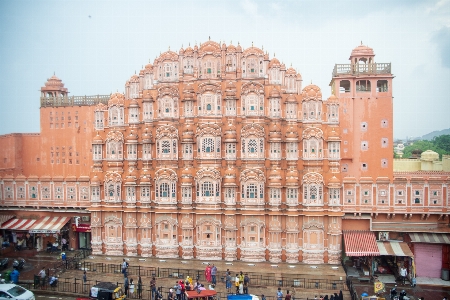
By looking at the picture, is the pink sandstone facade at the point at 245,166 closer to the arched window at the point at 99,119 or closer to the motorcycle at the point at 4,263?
the arched window at the point at 99,119

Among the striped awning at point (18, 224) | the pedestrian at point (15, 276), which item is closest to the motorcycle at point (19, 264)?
the pedestrian at point (15, 276)

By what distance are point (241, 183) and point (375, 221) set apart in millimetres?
12781

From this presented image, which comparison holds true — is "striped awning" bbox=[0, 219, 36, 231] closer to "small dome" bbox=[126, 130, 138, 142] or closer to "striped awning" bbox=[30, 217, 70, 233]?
"striped awning" bbox=[30, 217, 70, 233]

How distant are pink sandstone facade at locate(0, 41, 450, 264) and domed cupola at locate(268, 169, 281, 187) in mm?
94

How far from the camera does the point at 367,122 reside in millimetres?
40500

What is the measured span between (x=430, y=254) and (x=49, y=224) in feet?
121

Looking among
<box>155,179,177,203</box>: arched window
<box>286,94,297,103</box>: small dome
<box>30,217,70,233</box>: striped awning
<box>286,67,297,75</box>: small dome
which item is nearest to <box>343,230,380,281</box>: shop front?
<box>286,94,297,103</box>: small dome

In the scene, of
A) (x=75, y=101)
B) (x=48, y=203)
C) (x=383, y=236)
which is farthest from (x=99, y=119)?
(x=383, y=236)

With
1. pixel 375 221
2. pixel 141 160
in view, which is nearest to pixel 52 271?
pixel 141 160

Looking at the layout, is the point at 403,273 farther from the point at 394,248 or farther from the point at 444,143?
the point at 444,143

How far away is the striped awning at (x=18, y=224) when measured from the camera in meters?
42.6

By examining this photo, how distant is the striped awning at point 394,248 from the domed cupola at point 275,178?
1037cm

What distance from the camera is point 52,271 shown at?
36500 millimetres

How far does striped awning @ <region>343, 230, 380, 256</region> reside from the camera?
35.2 m
